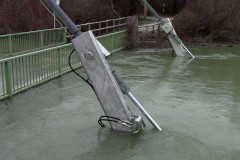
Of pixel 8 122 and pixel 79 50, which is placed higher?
pixel 79 50

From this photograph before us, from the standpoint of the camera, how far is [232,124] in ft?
19.8

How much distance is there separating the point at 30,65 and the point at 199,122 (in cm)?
440

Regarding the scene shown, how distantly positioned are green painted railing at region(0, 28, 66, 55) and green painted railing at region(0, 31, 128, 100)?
11.9ft

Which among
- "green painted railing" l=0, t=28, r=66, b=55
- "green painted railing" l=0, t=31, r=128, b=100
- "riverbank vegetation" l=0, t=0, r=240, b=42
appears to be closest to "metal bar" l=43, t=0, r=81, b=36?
"green painted railing" l=0, t=31, r=128, b=100

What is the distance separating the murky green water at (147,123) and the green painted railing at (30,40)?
14.7 ft

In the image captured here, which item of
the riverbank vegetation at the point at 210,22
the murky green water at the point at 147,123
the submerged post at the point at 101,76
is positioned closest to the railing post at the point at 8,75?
the murky green water at the point at 147,123

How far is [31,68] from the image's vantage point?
8438 mm

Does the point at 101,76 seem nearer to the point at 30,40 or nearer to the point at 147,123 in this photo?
the point at 147,123

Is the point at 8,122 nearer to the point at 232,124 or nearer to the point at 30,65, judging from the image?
the point at 30,65

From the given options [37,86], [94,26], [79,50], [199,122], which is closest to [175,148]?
[199,122]

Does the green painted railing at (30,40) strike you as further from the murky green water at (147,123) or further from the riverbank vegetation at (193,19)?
the murky green water at (147,123)

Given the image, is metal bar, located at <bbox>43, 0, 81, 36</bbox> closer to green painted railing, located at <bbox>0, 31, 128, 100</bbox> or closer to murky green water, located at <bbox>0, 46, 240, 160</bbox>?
murky green water, located at <bbox>0, 46, 240, 160</bbox>

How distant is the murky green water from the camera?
4.89 m

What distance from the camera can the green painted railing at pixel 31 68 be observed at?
23.8 feet
